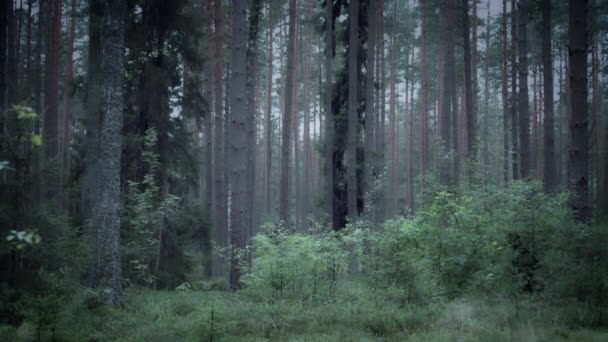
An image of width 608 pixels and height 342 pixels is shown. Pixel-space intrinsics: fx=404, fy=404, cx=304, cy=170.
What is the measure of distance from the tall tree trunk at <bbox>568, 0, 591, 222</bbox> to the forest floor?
3.11 metres

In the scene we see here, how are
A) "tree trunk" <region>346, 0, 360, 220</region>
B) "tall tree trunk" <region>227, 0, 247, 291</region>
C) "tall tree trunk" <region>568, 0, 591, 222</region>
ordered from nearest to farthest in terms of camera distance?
"tall tree trunk" <region>568, 0, 591, 222</region>
"tall tree trunk" <region>227, 0, 247, 291</region>
"tree trunk" <region>346, 0, 360, 220</region>

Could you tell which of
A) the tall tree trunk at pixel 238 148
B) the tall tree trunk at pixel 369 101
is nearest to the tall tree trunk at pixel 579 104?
the tall tree trunk at pixel 369 101

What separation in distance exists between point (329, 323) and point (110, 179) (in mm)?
5200

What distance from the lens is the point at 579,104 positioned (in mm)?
8438

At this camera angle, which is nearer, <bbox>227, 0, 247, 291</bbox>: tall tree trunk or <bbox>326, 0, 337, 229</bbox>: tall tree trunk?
<bbox>227, 0, 247, 291</bbox>: tall tree trunk

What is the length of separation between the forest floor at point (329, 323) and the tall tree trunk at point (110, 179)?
0.72 meters

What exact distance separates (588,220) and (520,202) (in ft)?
4.25

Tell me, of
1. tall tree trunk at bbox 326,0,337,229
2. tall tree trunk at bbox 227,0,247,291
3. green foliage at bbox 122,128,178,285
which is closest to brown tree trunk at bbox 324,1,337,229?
tall tree trunk at bbox 326,0,337,229

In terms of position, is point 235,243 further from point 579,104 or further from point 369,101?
point 579,104

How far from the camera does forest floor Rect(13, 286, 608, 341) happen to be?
5523 millimetres

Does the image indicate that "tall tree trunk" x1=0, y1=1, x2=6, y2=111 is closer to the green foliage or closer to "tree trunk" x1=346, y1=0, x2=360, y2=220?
the green foliage

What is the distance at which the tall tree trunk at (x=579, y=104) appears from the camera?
838cm

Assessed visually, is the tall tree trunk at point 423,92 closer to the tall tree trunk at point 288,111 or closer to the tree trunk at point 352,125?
the tree trunk at point 352,125

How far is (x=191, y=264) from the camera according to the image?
13961 mm
